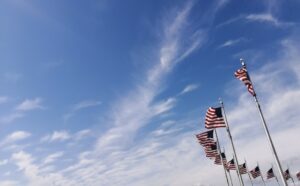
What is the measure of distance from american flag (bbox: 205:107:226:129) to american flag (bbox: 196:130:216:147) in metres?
4.65

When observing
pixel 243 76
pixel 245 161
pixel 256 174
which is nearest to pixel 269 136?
pixel 243 76

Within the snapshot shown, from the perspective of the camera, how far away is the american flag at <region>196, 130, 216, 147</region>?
3801 centimetres

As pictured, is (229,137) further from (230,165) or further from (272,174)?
(272,174)

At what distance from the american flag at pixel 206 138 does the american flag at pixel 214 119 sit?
183 inches

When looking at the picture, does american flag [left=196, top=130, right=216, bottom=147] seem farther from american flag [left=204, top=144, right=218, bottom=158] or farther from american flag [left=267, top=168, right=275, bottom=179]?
american flag [left=267, top=168, right=275, bottom=179]

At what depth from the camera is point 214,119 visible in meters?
33.4

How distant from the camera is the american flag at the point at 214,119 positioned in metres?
33.3

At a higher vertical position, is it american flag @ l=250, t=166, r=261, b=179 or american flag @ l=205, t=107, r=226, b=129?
american flag @ l=250, t=166, r=261, b=179

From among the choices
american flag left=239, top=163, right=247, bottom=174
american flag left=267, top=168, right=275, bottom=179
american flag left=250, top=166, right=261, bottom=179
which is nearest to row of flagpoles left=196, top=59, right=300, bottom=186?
american flag left=239, top=163, right=247, bottom=174

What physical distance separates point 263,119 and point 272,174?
52.1 meters

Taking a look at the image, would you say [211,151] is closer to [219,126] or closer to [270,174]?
[219,126]

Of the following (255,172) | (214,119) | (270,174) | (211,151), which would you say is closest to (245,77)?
(214,119)

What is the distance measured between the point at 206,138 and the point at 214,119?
17.4 ft

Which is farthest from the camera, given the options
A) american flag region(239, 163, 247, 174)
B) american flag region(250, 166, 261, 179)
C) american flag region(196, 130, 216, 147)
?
american flag region(250, 166, 261, 179)
